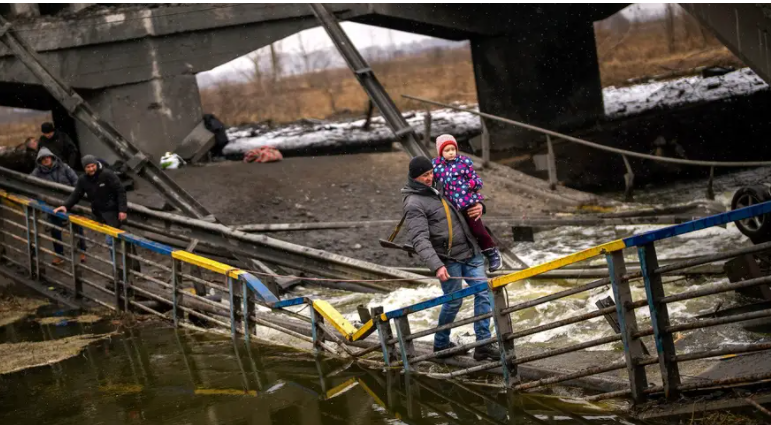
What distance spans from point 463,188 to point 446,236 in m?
0.46

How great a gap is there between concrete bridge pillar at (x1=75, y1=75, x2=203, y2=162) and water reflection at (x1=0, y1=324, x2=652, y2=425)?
12248 mm

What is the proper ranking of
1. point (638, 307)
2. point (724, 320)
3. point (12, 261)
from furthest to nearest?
point (12, 261) → point (638, 307) → point (724, 320)

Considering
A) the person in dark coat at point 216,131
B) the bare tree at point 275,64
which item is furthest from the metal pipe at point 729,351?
the bare tree at point 275,64

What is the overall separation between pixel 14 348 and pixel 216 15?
12736mm

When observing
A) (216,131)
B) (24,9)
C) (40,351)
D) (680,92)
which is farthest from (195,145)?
(680,92)

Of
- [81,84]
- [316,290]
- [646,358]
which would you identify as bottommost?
[316,290]

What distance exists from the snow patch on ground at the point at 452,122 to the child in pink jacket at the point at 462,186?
19.2 meters

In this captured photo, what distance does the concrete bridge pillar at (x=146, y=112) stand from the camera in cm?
2003

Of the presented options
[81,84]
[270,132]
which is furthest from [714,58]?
[81,84]

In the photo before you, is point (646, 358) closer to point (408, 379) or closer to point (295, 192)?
point (408, 379)

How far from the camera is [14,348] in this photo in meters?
9.16

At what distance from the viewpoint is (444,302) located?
657 cm

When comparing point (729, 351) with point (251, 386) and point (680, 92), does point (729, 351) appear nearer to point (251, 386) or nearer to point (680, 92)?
point (251, 386)

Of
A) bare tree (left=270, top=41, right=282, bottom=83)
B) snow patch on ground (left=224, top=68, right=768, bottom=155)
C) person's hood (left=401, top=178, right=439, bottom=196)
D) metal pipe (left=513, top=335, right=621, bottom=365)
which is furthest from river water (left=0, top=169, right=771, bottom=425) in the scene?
bare tree (left=270, top=41, right=282, bottom=83)
